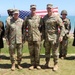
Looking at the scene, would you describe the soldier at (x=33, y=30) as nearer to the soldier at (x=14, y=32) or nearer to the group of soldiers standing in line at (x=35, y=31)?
the group of soldiers standing in line at (x=35, y=31)

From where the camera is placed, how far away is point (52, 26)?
11.0 meters

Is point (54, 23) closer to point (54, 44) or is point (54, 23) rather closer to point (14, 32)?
point (54, 44)

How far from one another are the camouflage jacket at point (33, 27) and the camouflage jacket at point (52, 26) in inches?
10.5

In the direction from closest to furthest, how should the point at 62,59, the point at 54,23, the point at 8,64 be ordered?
the point at 54,23
the point at 8,64
the point at 62,59

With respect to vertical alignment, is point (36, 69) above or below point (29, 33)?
below

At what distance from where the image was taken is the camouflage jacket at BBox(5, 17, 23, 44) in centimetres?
1105

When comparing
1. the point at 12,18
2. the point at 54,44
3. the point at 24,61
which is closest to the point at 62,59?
the point at 24,61

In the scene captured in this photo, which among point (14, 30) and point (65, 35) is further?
point (65, 35)

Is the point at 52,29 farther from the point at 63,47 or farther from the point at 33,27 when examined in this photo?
the point at 63,47

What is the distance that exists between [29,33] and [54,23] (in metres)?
0.96

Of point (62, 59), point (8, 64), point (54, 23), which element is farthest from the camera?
point (62, 59)

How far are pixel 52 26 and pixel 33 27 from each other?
67 centimetres

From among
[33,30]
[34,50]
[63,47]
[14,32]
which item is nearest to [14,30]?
[14,32]

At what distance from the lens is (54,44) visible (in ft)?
36.7
